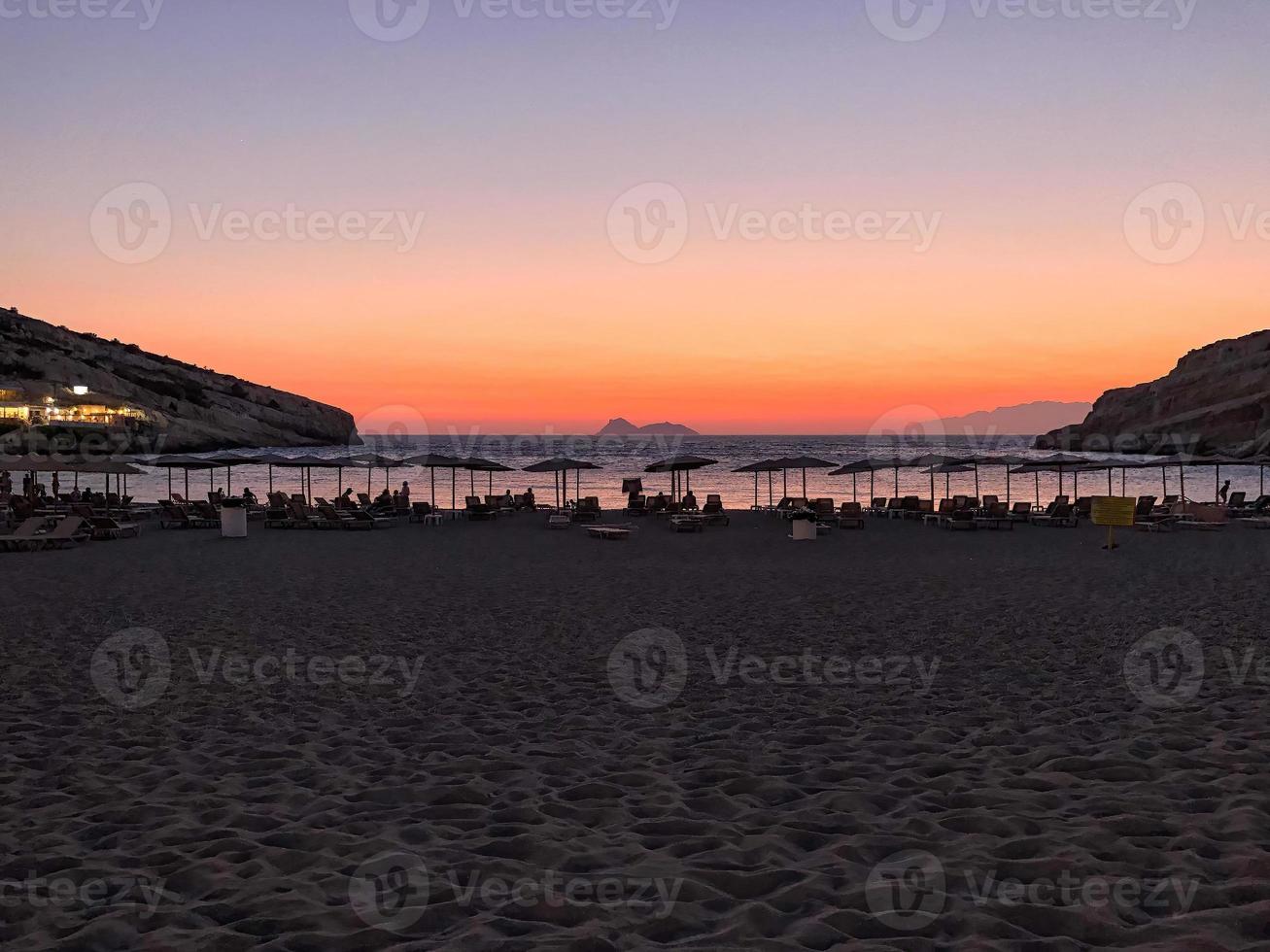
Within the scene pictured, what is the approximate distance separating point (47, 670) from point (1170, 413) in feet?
330

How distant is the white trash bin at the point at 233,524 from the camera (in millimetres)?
19734

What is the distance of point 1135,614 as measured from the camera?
10.0 m

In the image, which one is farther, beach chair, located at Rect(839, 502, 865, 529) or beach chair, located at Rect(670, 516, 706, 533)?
beach chair, located at Rect(839, 502, 865, 529)

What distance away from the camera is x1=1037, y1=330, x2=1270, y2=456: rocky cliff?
247ft

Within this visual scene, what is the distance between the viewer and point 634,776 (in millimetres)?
4977

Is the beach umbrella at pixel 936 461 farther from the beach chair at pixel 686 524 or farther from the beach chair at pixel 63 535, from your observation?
the beach chair at pixel 63 535

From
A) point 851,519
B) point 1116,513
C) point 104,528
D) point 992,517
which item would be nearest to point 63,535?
point 104,528

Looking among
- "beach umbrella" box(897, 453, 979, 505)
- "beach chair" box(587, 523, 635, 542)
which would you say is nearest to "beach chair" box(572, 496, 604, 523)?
"beach chair" box(587, 523, 635, 542)

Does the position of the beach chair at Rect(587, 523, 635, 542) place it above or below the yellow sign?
below

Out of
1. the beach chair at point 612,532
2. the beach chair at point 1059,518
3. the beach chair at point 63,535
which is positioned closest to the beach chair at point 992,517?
the beach chair at point 1059,518

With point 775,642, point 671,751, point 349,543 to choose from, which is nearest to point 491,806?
point 671,751

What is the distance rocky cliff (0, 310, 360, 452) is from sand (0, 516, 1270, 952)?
89106 mm

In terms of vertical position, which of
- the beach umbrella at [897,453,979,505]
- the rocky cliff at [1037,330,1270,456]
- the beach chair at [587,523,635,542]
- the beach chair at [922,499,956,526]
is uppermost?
the rocky cliff at [1037,330,1270,456]

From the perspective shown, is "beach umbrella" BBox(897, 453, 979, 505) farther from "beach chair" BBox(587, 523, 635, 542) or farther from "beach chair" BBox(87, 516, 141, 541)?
"beach chair" BBox(87, 516, 141, 541)
